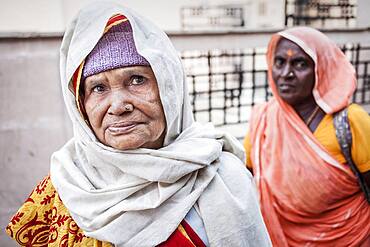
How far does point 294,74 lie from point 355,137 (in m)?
0.46

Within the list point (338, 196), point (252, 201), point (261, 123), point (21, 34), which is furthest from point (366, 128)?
point (21, 34)

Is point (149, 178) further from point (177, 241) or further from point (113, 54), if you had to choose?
point (113, 54)

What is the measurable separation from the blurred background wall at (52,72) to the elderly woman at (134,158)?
124cm

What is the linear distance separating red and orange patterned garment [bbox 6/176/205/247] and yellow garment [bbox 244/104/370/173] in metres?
1.35

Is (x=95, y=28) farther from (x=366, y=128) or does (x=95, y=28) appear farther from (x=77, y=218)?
(x=366, y=128)

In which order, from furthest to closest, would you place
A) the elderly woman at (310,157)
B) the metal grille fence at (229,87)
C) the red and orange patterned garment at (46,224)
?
the metal grille fence at (229,87), the elderly woman at (310,157), the red and orange patterned garment at (46,224)

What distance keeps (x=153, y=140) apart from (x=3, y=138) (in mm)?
1506

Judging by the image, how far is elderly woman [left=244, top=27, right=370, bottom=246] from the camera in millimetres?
1880

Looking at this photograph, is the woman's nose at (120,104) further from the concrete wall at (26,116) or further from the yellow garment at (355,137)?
the concrete wall at (26,116)

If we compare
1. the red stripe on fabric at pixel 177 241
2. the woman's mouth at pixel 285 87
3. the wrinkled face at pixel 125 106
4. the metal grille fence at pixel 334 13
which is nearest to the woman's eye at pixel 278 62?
the woman's mouth at pixel 285 87

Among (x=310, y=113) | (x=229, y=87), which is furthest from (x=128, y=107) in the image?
(x=229, y=87)

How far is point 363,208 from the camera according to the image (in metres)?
1.94

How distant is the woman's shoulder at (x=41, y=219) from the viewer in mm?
A: 1031

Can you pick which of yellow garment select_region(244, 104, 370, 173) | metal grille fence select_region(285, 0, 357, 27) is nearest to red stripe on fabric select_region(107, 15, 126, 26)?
yellow garment select_region(244, 104, 370, 173)
